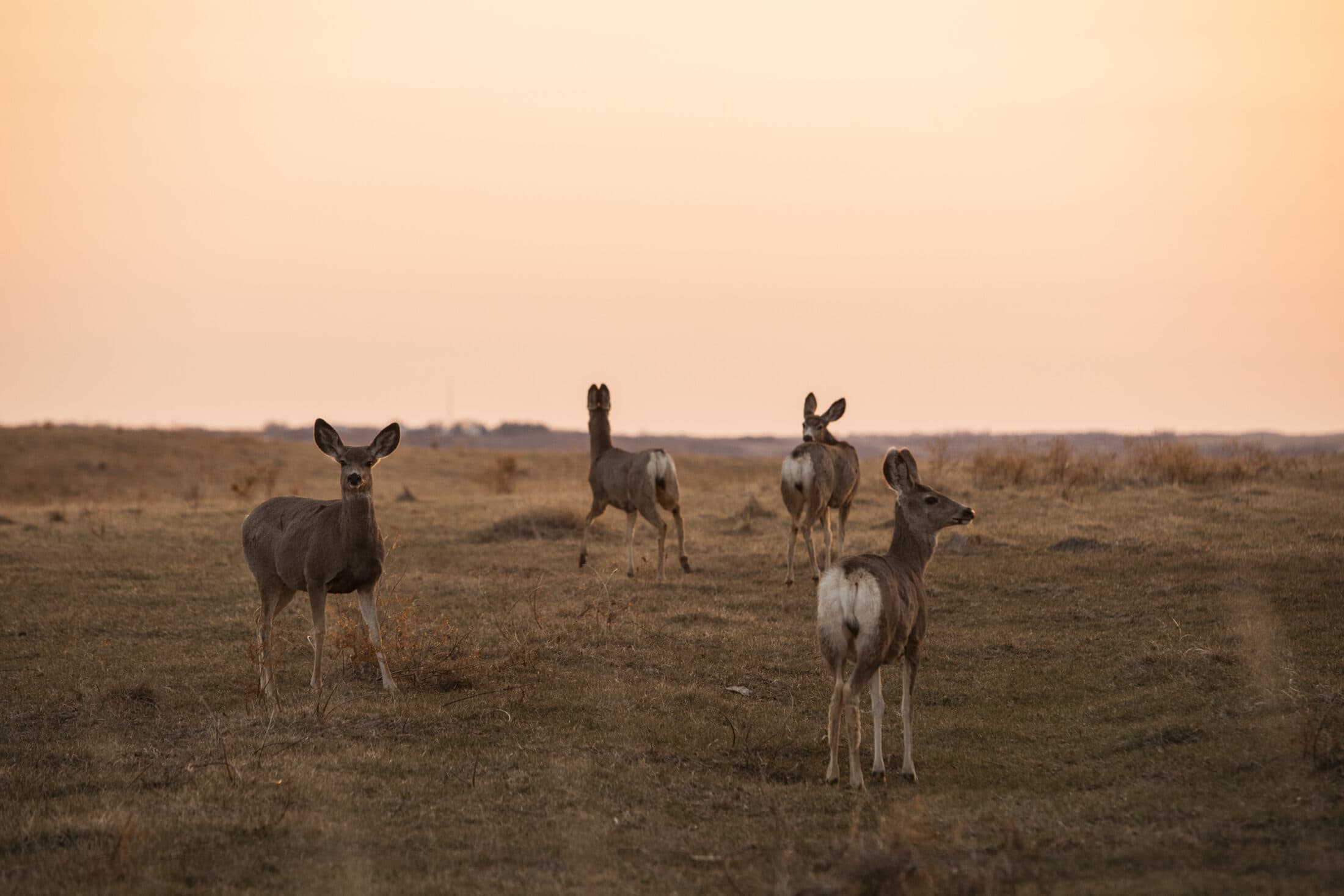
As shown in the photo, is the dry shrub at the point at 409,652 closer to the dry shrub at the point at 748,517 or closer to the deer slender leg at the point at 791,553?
the deer slender leg at the point at 791,553

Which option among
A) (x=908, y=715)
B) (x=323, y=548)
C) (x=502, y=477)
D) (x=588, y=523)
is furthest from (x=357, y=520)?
(x=502, y=477)

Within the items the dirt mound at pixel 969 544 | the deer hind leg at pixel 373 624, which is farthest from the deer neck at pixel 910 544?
the dirt mound at pixel 969 544

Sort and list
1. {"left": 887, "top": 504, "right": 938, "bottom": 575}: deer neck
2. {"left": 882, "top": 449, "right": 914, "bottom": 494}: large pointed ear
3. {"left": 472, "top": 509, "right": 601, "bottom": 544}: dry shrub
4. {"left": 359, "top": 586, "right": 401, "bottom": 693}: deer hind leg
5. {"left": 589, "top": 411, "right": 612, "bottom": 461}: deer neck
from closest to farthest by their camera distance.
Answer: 1. {"left": 887, "top": 504, "right": 938, "bottom": 575}: deer neck
2. {"left": 882, "top": 449, "right": 914, "bottom": 494}: large pointed ear
3. {"left": 359, "top": 586, "right": 401, "bottom": 693}: deer hind leg
4. {"left": 589, "top": 411, "right": 612, "bottom": 461}: deer neck
5. {"left": 472, "top": 509, "right": 601, "bottom": 544}: dry shrub

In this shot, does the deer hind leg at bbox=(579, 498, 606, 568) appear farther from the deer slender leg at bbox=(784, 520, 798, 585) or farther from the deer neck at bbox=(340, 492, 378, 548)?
the deer neck at bbox=(340, 492, 378, 548)

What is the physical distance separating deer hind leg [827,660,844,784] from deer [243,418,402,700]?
455 cm

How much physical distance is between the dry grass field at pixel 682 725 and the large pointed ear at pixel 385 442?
77.5 inches

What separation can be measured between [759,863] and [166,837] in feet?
11.8

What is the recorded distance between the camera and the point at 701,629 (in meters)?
14.3

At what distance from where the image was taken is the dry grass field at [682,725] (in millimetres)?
7152

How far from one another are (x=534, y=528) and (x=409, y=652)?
1087 cm

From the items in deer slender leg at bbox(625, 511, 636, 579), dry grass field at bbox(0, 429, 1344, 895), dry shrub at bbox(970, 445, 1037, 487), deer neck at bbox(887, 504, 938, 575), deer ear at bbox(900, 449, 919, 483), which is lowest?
dry grass field at bbox(0, 429, 1344, 895)

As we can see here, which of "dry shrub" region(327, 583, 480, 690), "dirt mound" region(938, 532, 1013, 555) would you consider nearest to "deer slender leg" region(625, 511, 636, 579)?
"dirt mound" region(938, 532, 1013, 555)

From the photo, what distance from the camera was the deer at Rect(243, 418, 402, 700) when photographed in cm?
1111

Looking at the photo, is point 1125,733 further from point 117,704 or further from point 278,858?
point 117,704
